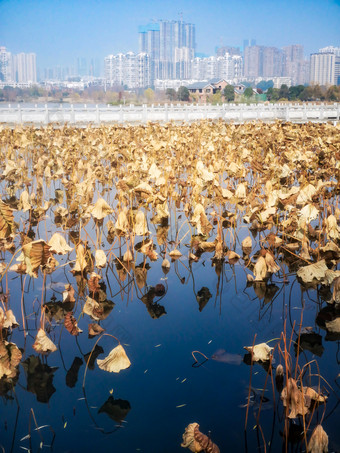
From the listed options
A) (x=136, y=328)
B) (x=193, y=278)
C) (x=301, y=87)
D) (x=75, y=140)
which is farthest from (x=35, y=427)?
(x=301, y=87)

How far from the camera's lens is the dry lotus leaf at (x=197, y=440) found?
85.6 inches

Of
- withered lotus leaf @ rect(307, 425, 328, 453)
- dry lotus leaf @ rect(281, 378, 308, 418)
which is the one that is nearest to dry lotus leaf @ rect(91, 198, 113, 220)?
dry lotus leaf @ rect(281, 378, 308, 418)

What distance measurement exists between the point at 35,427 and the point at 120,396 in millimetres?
451

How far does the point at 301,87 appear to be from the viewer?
4323 inches

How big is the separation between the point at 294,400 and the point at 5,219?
1.91 m

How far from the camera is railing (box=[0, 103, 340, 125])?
22.8 metres

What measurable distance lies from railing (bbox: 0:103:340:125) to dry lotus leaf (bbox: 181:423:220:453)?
17.4 m

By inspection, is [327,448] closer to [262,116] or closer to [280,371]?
[280,371]

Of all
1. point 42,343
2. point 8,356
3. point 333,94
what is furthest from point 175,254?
point 333,94

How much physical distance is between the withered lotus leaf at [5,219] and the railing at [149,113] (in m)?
16.1

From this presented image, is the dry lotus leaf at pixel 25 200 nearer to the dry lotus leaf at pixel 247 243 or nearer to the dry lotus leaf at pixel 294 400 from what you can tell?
the dry lotus leaf at pixel 247 243

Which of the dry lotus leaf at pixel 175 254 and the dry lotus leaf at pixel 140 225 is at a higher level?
the dry lotus leaf at pixel 140 225

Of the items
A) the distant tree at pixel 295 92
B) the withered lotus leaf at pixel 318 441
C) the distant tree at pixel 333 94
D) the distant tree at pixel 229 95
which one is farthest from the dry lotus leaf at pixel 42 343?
the distant tree at pixel 229 95

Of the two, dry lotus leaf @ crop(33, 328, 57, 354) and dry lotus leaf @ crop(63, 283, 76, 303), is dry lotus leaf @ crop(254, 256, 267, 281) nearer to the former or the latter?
dry lotus leaf @ crop(63, 283, 76, 303)
